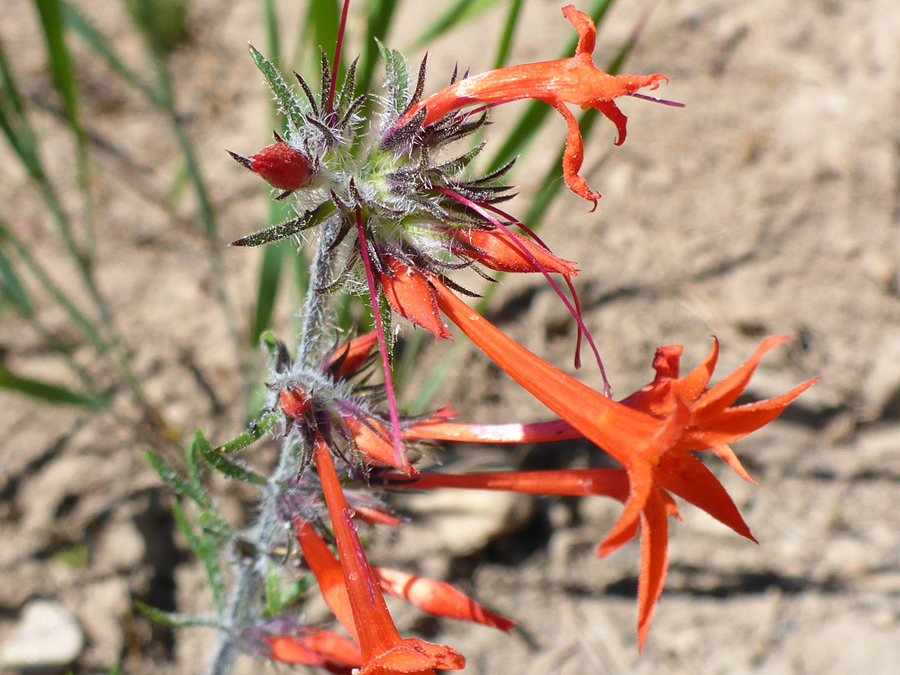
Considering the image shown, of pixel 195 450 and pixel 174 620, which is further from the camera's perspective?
pixel 174 620

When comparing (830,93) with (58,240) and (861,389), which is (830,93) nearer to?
(861,389)

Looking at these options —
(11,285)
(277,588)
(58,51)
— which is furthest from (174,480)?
(58,51)

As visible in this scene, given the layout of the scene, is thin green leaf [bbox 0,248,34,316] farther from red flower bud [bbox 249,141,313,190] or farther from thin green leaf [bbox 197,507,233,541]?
red flower bud [bbox 249,141,313,190]

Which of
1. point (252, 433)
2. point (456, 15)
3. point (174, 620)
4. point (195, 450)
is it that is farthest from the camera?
point (456, 15)

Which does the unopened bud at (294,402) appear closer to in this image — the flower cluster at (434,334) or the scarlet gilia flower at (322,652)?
the flower cluster at (434,334)

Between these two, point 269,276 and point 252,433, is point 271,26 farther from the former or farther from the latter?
point 252,433

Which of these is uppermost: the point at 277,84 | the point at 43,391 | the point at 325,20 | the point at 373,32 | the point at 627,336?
the point at 373,32

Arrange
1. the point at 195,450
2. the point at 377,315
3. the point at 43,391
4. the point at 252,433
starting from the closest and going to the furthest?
1. the point at 377,315
2. the point at 252,433
3. the point at 195,450
4. the point at 43,391

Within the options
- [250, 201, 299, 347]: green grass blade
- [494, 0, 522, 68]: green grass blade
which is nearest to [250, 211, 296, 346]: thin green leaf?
[250, 201, 299, 347]: green grass blade
